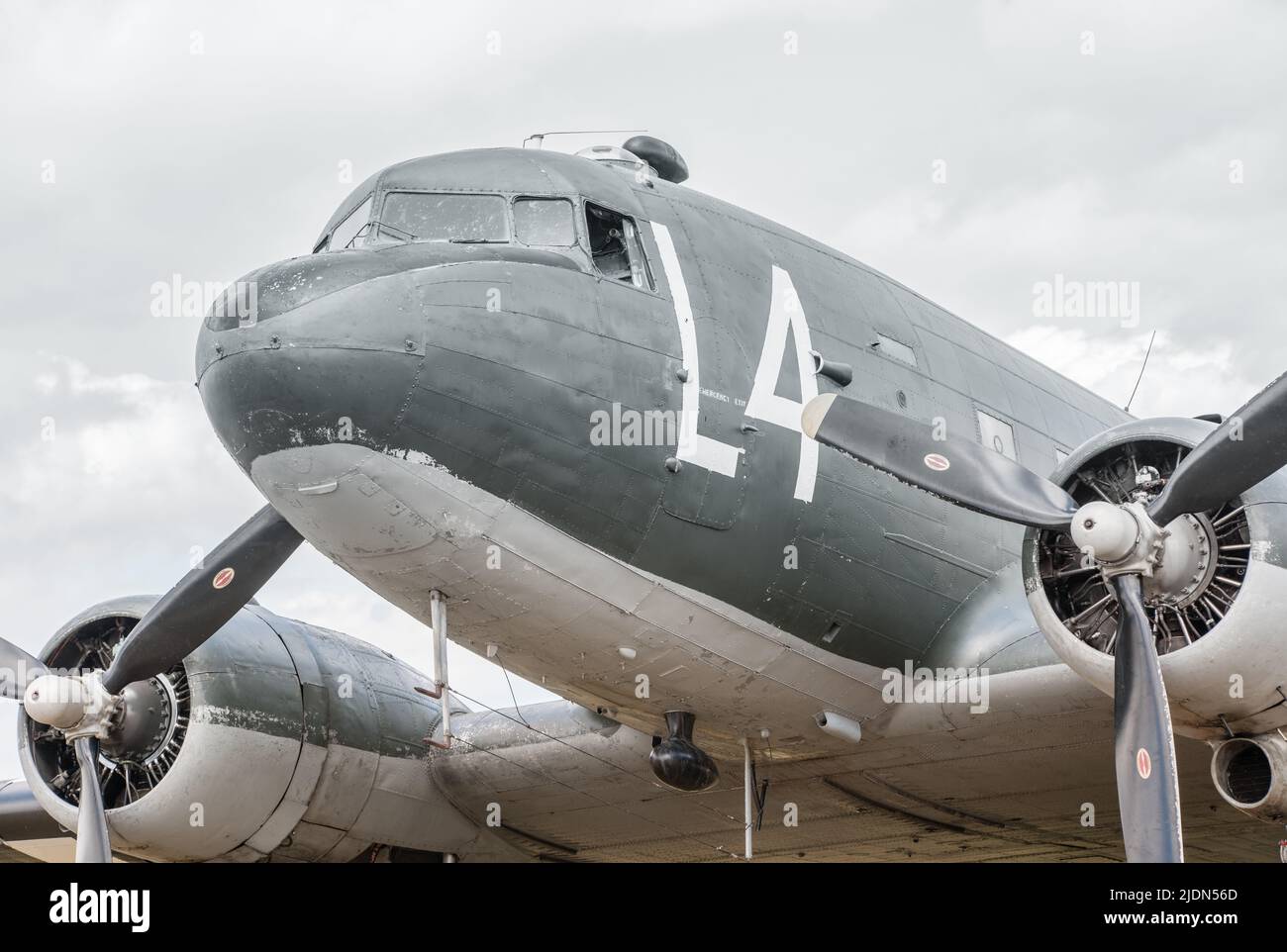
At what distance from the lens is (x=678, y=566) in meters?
8.81

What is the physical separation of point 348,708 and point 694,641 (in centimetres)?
433

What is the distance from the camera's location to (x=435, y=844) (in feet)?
41.7

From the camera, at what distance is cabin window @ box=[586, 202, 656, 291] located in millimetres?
9193

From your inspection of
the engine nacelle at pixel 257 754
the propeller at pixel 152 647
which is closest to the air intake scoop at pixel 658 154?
the propeller at pixel 152 647

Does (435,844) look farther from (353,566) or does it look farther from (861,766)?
(353,566)

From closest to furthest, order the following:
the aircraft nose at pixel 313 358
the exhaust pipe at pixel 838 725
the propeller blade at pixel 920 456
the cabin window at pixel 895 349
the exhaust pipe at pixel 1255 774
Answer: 1. the aircraft nose at pixel 313 358
2. the exhaust pipe at pixel 1255 774
3. the propeller blade at pixel 920 456
4. the exhaust pipe at pixel 838 725
5. the cabin window at pixel 895 349

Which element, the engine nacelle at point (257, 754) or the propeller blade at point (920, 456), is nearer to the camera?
the propeller blade at point (920, 456)

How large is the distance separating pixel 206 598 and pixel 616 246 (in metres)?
3.88

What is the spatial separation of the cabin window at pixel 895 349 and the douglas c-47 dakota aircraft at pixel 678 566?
0.07ft

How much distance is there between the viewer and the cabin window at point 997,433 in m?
10.8

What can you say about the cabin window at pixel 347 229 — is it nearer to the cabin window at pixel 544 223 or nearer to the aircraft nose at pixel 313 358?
the cabin window at pixel 544 223

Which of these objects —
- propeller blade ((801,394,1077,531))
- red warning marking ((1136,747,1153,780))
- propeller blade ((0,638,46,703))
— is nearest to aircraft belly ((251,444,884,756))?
propeller blade ((801,394,1077,531))
